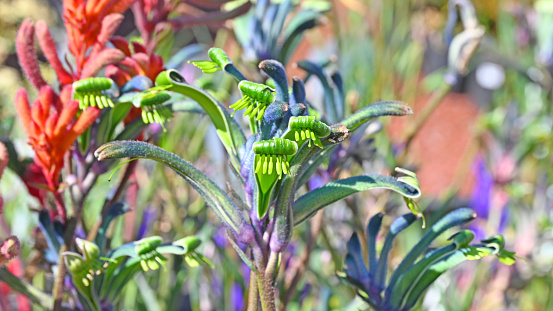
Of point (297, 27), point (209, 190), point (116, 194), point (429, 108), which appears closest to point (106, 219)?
point (116, 194)

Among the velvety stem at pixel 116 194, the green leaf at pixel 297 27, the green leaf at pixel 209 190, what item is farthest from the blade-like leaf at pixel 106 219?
the green leaf at pixel 297 27

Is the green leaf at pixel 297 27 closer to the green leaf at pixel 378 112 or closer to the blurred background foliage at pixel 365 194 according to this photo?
the blurred background foliage at pixel 365 194

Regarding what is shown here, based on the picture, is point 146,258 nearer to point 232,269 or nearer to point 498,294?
point 232,269

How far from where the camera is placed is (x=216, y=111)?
29cm

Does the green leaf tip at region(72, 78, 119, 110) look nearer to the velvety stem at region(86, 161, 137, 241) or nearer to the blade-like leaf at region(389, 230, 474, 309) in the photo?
the velvety stem at region(86, 161, 137, 241)

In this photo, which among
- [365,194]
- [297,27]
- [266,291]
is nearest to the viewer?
[266,291]

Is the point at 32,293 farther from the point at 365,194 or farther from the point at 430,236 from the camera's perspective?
the point at 365,194

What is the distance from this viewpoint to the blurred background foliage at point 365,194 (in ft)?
1.77

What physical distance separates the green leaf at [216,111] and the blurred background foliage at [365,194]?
0.14m

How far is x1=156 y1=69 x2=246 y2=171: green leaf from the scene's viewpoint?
0.93 ft

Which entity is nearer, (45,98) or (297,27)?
(45,98)

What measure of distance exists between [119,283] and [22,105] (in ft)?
0.42

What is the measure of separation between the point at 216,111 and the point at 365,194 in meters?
0.46

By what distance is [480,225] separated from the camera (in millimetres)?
796
